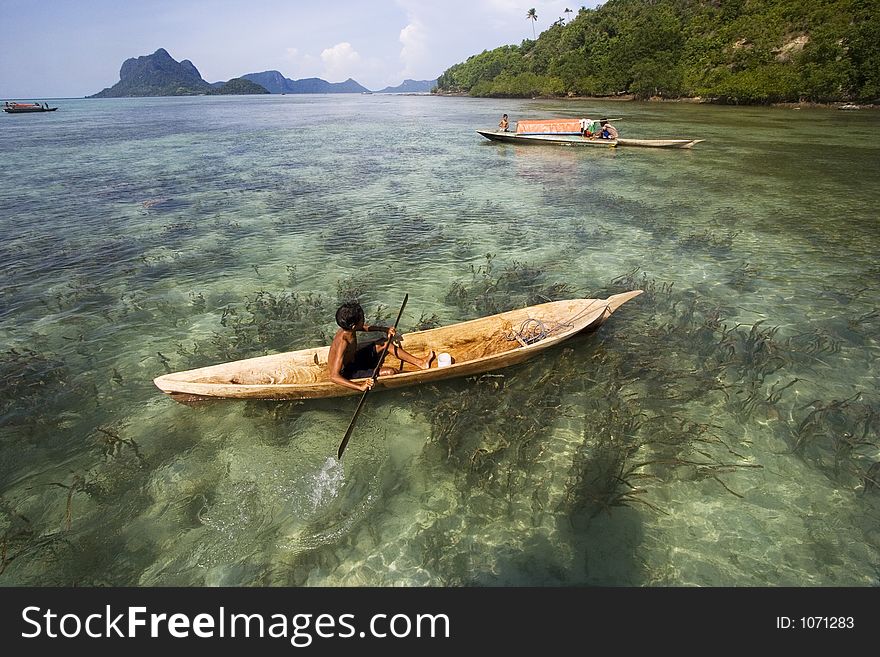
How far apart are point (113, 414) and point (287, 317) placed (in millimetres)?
3772

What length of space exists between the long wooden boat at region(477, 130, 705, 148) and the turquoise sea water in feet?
49.5

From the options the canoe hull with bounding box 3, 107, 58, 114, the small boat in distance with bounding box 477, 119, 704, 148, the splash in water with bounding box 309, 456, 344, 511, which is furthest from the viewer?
the canoe hull with bounding box 3, 107, 58, 114

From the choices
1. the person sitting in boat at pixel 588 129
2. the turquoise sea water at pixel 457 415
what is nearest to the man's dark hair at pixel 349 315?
the turquoise sea water at pixel 457 415

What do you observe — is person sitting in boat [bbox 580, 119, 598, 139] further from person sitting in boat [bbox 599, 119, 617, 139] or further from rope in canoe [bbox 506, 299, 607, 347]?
rope in canoe [bbox 506, 299, 607, 347]

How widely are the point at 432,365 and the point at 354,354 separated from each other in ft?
4.57

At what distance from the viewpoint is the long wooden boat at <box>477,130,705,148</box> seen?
96.4 feet

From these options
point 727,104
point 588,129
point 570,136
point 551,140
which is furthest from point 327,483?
point 727,104

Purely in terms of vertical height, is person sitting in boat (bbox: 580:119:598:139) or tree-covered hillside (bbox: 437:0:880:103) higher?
tree-covered hillside (bbox: 437:0:880:103)

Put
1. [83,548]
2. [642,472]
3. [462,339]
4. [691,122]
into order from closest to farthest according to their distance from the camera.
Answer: [83,548] → [642,472] → [462,339] → [691,122]

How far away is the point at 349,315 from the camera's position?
6.38 m

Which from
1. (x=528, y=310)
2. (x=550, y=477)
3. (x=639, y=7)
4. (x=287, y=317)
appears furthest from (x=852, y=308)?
(x=639, y=7)

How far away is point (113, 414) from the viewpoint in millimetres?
7129

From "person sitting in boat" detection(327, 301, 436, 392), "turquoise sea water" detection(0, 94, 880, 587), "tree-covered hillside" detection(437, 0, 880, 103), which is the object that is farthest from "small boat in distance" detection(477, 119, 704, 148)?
"tree-covered hillside" detection(437, 0, 880, 103)
